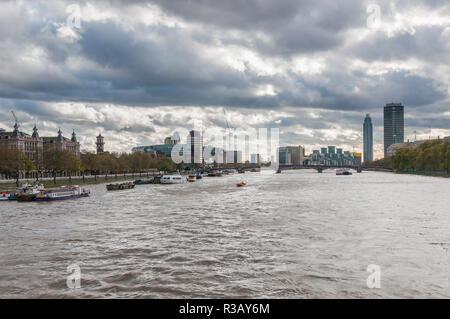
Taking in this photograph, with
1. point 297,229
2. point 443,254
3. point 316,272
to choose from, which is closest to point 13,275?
point 316,272

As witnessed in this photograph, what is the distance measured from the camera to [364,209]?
1919 inches

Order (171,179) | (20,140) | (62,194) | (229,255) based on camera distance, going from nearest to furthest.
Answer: (229,255)
(62,194)
(171,179)
(20,140)

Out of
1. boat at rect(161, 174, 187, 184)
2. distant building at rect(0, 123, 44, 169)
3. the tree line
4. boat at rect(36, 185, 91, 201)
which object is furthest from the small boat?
the tree line

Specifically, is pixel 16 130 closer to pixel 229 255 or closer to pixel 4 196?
pixel 4 196

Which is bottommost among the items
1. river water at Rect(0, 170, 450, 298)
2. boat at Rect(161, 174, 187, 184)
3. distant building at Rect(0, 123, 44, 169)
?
boat at Rect(161, 174, 187, 184)

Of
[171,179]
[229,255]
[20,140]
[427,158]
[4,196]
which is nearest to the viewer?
[229,255]

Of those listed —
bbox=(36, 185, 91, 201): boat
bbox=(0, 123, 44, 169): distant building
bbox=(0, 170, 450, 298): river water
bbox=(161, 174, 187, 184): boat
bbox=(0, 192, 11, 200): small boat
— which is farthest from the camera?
bbox=(0, 123, 44, 169): distant building

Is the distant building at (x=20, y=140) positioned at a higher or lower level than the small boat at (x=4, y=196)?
higher

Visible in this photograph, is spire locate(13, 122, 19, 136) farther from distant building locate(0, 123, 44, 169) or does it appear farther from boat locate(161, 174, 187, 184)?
boat locate(161, 174, 187, 184)

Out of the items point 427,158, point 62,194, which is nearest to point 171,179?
point 62,194

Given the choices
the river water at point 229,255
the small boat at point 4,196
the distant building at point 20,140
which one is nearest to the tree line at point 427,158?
the river water at point 229,255

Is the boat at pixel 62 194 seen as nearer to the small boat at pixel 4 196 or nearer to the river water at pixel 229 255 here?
the small boat at pixel 4 196
